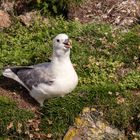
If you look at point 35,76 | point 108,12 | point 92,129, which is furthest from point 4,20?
point 92,129

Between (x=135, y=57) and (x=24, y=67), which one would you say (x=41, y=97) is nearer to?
(x=24, y=67)

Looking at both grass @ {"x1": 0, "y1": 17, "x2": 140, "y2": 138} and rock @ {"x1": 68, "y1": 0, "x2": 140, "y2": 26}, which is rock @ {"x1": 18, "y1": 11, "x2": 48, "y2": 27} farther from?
rock @ {"x1": 68, "y1": 0, "x2": 140, "y2": 26}

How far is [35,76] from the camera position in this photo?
24.0 ft

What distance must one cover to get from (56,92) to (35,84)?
0.34m

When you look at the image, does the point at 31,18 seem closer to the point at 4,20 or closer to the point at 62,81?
the point at 4,20

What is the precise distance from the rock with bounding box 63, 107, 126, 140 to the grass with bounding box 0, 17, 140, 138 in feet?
0.29

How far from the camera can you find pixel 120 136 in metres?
7.16

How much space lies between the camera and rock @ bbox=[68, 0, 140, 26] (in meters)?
9.13

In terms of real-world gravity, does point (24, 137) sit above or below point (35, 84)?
below

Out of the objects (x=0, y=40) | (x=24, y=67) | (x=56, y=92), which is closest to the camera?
(x=56, y=92)

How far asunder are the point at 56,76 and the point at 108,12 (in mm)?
2597

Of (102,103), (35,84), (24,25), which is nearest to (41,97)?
(35,84)

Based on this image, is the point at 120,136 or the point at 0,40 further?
the point at 0,40

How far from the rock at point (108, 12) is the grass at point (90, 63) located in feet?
0.98
